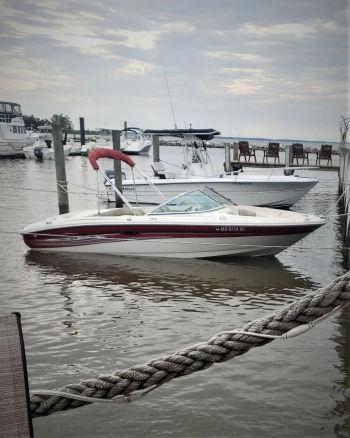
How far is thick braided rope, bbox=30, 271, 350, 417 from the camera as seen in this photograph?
191 cm

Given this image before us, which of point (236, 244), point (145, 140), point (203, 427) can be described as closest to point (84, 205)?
point (236, 244)

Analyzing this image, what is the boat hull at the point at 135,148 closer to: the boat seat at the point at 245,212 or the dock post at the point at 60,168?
the dock post at the point at 60,168

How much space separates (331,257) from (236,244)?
2767 millimetres

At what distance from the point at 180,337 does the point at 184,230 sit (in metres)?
4.19

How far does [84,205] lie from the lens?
20031 millimetres

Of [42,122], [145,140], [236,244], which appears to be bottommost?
[236,244]

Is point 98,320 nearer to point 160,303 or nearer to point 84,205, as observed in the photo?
point 160,303

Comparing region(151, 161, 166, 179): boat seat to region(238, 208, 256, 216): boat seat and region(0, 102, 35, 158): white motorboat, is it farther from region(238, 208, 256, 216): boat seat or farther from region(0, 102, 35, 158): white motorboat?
region(0, 102, 35, 158): white motorboat

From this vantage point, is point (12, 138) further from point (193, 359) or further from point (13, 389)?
point (13, 389)

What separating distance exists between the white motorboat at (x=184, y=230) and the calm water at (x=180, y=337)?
1.15 feet

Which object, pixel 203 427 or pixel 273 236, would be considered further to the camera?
pixel 273 236

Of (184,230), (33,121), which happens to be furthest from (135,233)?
(33,121)

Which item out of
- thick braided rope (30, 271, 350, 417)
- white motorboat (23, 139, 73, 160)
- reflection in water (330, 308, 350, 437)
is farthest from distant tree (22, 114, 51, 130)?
thick braided rope (30, 271, 350, 417)

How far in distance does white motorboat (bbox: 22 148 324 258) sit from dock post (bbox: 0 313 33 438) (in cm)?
850
